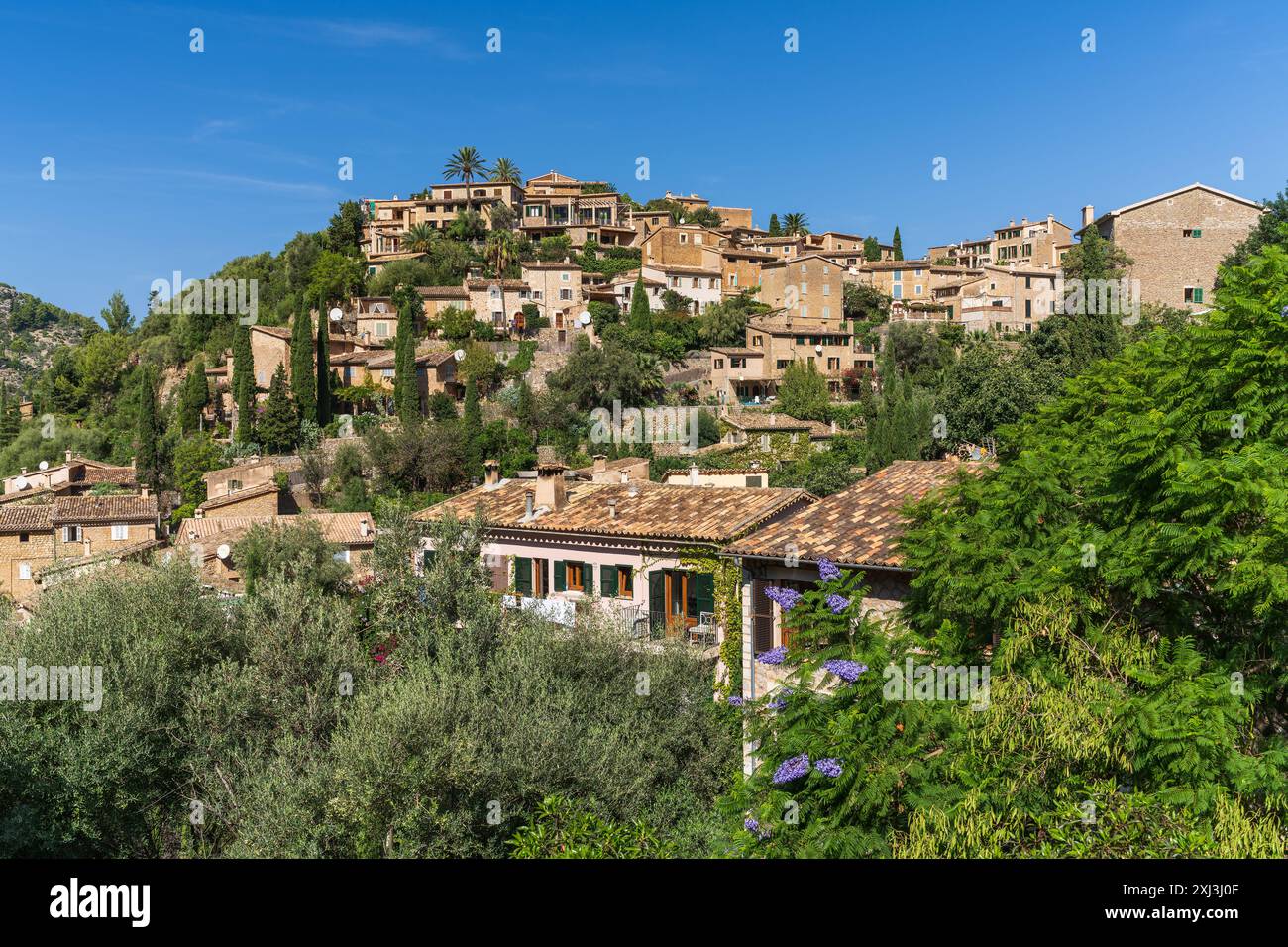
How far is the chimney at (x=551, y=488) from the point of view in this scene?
84.9ft

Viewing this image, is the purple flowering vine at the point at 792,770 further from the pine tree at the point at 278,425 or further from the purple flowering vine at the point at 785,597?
the pine tree at the point at 278,425

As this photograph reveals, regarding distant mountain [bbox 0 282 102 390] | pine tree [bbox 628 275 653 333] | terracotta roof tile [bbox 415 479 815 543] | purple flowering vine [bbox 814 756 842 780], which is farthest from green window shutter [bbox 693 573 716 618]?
distant mountain [bbox 0 282 102 390]

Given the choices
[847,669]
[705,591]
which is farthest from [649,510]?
[847,669]

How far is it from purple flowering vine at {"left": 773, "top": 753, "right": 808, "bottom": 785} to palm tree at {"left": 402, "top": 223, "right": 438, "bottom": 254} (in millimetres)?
80603

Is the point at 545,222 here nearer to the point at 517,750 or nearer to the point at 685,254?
the point at 685,254

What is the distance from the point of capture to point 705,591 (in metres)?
21.7

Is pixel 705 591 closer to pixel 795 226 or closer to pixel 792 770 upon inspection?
pixel 792 770

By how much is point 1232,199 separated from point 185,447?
63.3 meters

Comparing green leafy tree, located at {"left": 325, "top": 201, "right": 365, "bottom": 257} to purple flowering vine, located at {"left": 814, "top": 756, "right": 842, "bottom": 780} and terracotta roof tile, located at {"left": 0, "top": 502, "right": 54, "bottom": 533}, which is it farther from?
purple flowering vine, located at {"left": 814, "top": 756, "right": 842, "bottom": 780}

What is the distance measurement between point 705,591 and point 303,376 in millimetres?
48065

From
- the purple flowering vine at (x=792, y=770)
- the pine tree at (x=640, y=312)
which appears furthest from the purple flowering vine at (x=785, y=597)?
the pine tree at (x=640, y=312)

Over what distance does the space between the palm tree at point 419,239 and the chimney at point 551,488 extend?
64.2m

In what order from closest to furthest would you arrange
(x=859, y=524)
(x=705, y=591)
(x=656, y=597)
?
1. (x=859, y=524)
2. (x=705, y=591)
3. (x=656, y=597)
